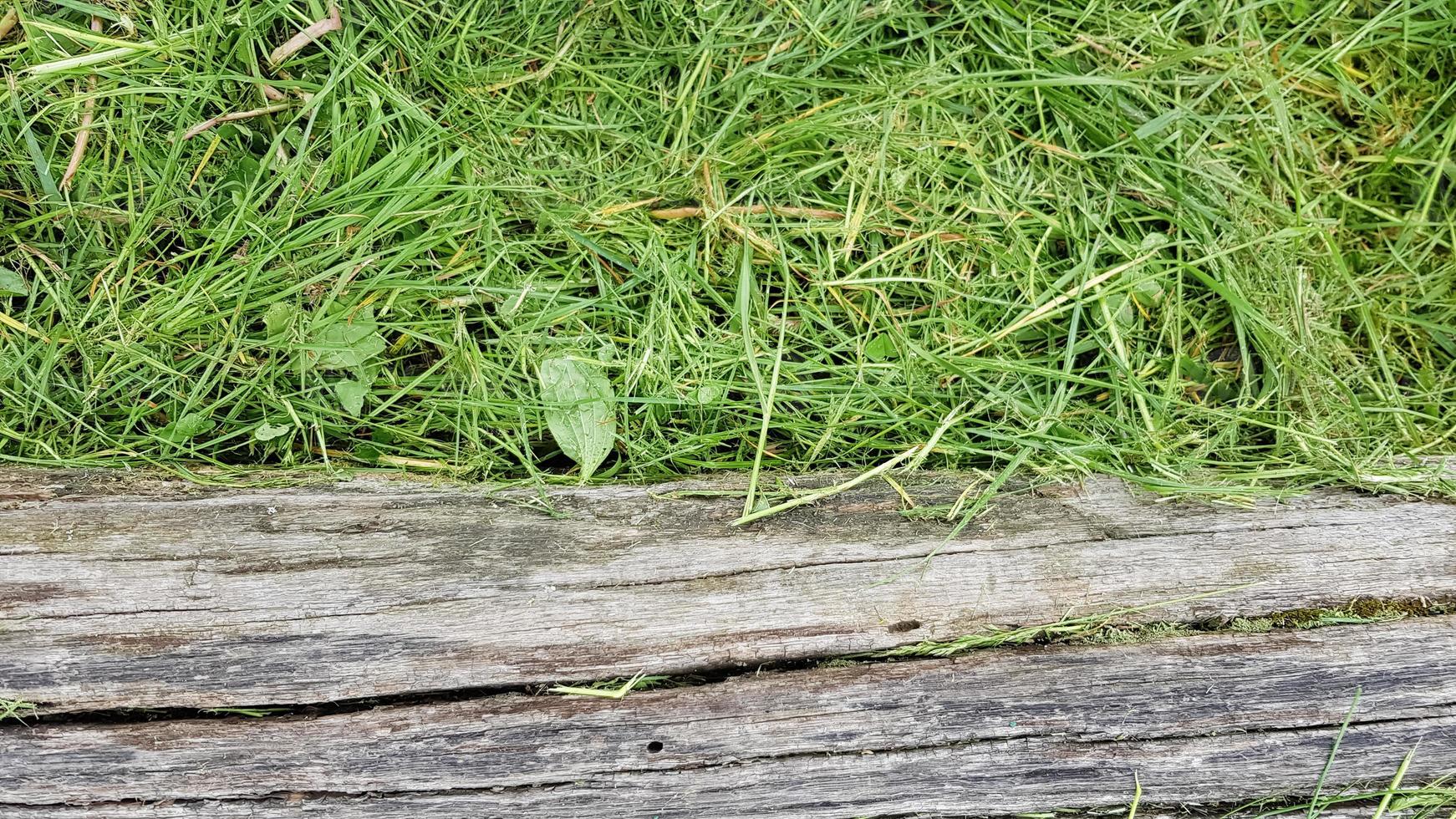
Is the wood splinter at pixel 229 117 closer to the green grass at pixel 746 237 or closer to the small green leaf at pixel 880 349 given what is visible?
the green grass at pixel 746 237

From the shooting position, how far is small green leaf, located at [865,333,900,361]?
225cm

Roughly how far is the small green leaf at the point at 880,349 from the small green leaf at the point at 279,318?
1.40 metres

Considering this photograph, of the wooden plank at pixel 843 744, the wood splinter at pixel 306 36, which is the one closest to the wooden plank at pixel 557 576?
the wooden plank at pixel 843 744

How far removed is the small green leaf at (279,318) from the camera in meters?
2.13

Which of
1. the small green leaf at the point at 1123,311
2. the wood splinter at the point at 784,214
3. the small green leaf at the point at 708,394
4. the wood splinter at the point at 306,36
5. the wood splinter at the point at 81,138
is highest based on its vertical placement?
the wood splinter at the point at 306,36

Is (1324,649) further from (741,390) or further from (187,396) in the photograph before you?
(187,396)

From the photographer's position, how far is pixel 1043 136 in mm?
2406

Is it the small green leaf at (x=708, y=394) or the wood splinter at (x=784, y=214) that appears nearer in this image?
the small green leaf at (x=708, y=394)

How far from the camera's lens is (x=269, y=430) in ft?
6.92

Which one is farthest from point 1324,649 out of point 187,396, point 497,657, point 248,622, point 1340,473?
point 187,396

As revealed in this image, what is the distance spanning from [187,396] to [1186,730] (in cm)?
234

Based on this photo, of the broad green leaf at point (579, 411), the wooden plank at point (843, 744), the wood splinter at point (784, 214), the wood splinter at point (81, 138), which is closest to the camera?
the wooden plank at point (843, 744)

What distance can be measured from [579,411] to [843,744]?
942mm

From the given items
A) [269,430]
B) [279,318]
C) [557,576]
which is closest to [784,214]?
[557,576]
